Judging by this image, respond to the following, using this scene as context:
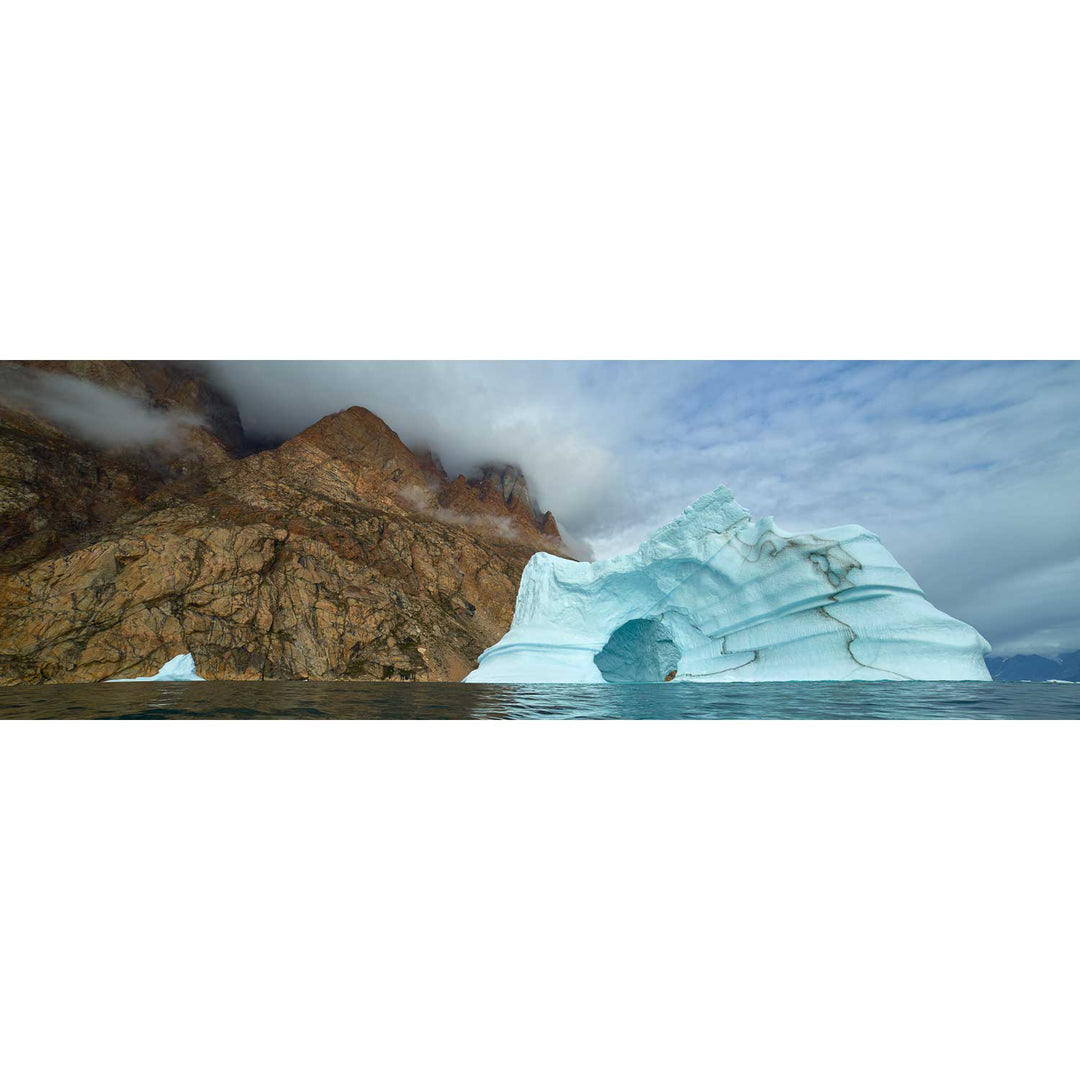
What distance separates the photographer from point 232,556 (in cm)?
3331

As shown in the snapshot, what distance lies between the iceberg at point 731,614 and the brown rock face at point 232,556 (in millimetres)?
20350

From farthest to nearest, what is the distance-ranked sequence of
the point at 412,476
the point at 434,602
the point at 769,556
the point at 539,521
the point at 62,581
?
the point at 539,521, the point at 412,476, the point at 434,602, the point at 62,581, the point at 769,556

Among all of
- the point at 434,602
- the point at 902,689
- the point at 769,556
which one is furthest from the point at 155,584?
the point at 902,689

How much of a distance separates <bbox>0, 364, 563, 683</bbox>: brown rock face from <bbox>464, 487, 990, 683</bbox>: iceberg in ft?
66.8

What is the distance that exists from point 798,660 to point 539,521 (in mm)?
43036

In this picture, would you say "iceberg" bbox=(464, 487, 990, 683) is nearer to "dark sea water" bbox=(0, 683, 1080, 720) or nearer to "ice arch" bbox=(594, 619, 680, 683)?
"ice arch" bbox=(594, 619, 680, 683)

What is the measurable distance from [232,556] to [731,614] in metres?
28.8

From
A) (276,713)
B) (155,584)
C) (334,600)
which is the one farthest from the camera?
(334,600)

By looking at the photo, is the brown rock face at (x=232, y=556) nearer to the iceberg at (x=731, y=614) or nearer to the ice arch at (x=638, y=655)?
the ice arch at (x=638, y=655)

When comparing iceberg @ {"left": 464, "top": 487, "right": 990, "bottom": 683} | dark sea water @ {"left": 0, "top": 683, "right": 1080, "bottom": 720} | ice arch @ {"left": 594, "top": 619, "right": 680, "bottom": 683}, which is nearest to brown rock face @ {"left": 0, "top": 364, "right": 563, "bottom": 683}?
ice arch @ {"left": 594, "top": 619, "right": 680, "bottom": 683}

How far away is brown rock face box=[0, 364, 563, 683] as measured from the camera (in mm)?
27281

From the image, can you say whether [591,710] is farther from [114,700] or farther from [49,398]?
[49,398]

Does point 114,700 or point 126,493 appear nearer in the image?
point 114,700

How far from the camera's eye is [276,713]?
26.1ft
